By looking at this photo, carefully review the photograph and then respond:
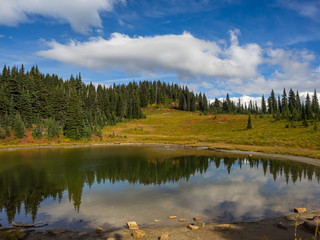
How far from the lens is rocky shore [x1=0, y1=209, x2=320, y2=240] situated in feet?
34.1

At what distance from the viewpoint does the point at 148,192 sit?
19906 millimetres

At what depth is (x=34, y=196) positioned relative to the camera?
61.3 ft

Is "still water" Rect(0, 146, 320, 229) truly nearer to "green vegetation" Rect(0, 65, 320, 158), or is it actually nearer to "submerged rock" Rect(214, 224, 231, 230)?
"submerged rock" Rect(214, 224, 231, 230)

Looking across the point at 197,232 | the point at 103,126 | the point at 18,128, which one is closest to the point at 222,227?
the point at 197,232

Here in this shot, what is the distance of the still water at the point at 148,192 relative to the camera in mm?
14461

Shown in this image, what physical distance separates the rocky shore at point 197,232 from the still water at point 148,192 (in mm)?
1190

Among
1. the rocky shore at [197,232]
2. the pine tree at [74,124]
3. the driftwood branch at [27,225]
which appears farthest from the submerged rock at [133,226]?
the pine tree at [74,124]

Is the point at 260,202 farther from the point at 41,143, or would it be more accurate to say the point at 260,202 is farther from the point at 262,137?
the point at 41,143

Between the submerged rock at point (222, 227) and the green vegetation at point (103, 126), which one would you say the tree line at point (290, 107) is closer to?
the green vegetation at point (103, 126)

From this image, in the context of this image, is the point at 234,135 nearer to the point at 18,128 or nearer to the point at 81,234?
the point at 81,234

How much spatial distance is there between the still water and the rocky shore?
Answer: 1.19 meters

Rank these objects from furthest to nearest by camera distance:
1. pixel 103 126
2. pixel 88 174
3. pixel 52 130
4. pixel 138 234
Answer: pixel 103 126 → pixel 52 130 → pixel 88 174 → pixel 138 234

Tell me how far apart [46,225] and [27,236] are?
1869mm

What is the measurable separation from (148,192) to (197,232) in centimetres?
949
